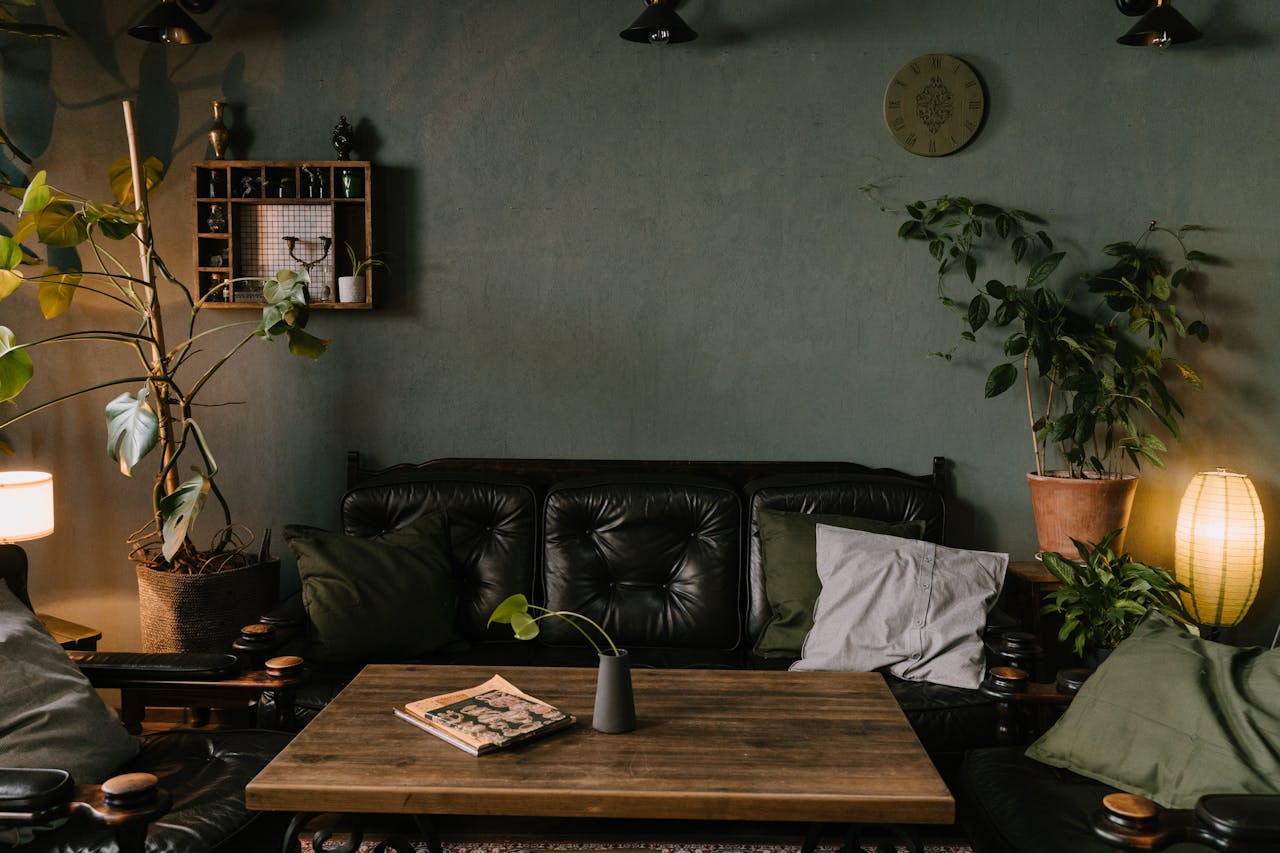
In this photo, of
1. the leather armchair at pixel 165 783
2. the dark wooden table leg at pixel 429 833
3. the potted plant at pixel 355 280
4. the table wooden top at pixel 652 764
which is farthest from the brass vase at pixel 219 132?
the dark wooden table leg at pixel 429 833

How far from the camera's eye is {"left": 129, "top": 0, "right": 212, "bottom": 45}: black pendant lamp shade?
3107 mm

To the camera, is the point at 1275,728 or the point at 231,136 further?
the point at 231,136

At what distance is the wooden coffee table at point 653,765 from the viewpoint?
1653mm

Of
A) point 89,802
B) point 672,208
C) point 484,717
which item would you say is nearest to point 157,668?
point 89,802

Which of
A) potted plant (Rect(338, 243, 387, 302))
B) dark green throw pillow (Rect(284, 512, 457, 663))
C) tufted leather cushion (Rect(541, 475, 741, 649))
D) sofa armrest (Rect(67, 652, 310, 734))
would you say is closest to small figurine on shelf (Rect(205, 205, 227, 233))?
potted plant (Rect(338, 243, 387, 302))

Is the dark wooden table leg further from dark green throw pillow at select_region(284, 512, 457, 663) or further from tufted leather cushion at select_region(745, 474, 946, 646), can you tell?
tufted leather cushion at select_region(745, 474, 946, 646)

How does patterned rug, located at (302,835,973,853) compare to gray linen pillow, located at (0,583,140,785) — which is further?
patterned rug, located at (302,835,973,853)

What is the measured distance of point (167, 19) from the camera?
10.2 feet

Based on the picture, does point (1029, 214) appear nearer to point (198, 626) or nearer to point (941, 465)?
point (941, 465)

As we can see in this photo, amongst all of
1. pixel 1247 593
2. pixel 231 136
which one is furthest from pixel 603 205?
pixel 1247 593

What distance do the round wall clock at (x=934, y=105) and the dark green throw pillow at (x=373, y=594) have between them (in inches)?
82.1

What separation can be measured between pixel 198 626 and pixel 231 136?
1.69 m

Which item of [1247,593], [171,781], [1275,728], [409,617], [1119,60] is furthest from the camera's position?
[1119,60]

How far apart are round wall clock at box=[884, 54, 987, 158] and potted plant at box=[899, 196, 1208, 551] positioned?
0.21 meters
